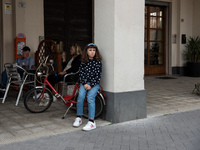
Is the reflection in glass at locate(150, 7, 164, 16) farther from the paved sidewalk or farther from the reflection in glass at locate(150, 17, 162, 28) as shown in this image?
the paved sidewalk

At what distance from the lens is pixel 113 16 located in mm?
4930

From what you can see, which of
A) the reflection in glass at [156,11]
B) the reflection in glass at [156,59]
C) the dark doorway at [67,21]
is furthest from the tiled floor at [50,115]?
the reflection in glass at [156,11]

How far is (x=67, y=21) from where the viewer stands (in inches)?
411

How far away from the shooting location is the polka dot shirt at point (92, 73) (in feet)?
16.1

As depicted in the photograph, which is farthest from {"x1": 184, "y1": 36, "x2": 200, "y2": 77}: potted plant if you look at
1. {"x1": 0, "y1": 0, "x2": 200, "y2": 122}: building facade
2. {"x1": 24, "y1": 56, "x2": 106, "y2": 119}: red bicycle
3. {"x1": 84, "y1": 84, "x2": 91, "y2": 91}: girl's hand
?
{"x1": 84, "y1": 84, "x2": 91, "y2": 91}: girl's hand

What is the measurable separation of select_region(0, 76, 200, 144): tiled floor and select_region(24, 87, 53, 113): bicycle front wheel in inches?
5.2

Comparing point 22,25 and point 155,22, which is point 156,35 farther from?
point 22,25

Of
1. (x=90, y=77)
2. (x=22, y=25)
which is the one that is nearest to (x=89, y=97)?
(x=90, y=77)

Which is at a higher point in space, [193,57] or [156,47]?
[156,47]

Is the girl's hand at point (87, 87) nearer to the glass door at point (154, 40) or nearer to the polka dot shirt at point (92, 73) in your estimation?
the polka dot shirt at point (92, 73)

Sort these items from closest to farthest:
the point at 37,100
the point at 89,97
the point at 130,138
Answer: the point at 130,138 < the point at 89,97 < the point at 37,100

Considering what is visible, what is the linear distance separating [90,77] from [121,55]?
2.09ft

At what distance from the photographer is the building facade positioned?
16.5 ft

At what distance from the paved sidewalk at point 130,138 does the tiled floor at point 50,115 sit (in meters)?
0.30
